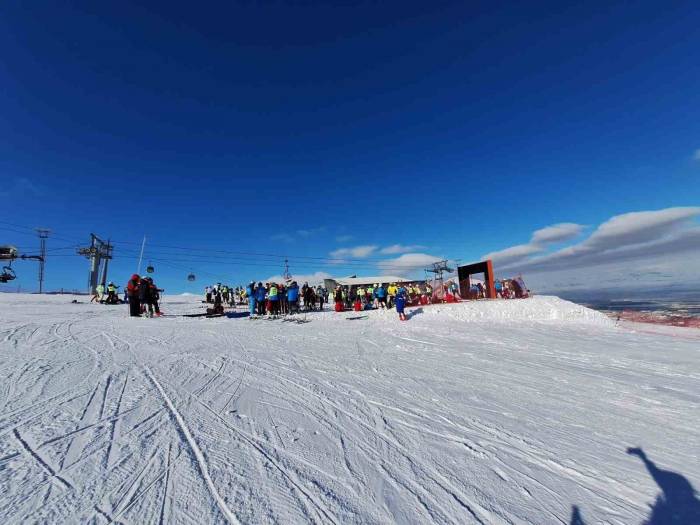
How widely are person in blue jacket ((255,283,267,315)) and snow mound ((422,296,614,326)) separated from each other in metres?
8.89

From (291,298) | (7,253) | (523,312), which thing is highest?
(7,253)

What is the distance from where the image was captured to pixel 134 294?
45.8 feet

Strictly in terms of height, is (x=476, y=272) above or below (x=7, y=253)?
below

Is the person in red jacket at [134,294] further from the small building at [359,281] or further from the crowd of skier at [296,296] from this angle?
the small building at [359,281]

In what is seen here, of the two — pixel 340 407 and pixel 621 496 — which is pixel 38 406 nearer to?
pixel 340 407

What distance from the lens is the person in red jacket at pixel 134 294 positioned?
1392 cm

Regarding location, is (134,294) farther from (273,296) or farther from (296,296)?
(296,296)

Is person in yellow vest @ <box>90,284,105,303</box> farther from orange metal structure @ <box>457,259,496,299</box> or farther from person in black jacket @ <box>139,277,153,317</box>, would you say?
orange metal structure @ <box>457,259,496,299</box>

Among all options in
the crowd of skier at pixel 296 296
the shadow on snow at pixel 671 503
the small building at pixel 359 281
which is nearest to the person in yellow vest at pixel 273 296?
the crowd of skier at pixel 296 296

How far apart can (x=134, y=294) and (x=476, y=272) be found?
67.1ft

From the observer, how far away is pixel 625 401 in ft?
13.9

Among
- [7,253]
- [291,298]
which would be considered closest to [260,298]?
[291,298]

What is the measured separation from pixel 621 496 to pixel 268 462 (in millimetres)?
2811

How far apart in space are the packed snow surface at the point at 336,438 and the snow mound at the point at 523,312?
8543 millimetres
